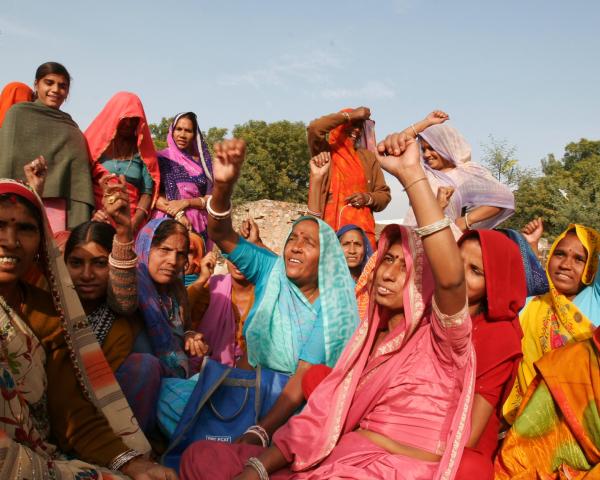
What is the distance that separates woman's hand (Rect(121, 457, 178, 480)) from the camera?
2229 mm

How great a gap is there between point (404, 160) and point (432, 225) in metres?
0.29

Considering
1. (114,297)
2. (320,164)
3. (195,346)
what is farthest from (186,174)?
(114,297)

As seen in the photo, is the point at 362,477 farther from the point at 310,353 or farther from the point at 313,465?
the point at 310,353

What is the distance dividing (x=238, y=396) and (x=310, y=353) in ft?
1.68

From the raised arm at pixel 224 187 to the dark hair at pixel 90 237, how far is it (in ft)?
2.19

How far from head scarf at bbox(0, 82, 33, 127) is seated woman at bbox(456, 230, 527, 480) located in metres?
4.33

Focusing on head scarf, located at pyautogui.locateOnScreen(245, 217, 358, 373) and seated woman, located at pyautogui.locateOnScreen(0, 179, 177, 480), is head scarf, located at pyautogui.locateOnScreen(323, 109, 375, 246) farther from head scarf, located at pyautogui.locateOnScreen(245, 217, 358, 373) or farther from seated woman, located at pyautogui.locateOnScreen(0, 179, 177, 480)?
seated woman, located at pyautogui.locateOnScreen(0, 179, 177, 480)

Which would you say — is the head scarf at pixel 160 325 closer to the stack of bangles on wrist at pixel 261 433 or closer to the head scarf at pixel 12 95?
the stack of bangles on wrist at pixel 261 433

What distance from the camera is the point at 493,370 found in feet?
9.46

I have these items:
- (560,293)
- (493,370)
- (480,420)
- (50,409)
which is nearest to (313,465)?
(480,420)

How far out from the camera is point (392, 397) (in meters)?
2.65

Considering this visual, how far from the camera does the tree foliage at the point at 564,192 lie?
29641 mm

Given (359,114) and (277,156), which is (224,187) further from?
(277,156)

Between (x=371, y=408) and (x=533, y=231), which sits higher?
(x=533, y=231)
